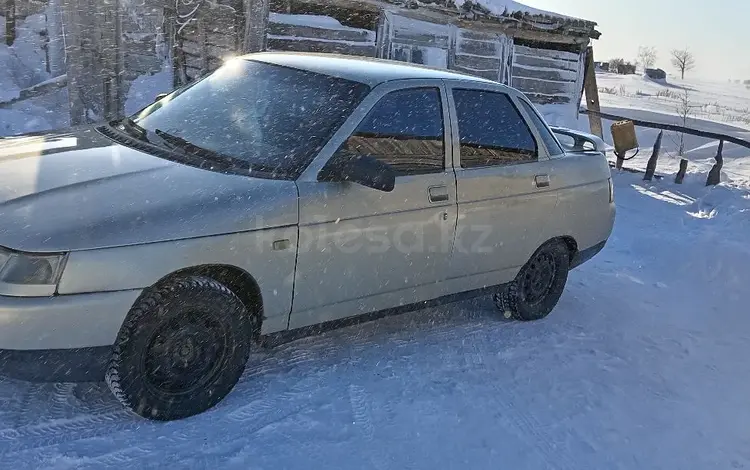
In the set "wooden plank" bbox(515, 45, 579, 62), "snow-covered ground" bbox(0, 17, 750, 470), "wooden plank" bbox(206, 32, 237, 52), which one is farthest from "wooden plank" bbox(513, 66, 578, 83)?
"snow-covered ground" bbox(0, 17, 750, 470)

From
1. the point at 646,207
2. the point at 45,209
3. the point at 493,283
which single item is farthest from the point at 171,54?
the point at 45,209

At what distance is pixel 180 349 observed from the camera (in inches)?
136

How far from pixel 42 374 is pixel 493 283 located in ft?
9.67

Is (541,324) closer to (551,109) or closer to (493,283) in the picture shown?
(493,283)

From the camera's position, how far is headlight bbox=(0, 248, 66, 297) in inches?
115

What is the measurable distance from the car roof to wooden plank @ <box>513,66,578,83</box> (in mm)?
11623

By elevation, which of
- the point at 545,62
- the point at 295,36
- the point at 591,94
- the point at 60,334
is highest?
the point at 295,36

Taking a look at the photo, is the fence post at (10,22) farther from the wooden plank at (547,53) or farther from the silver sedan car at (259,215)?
the wooden plank at (547,53)

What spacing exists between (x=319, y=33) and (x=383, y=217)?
8.92m

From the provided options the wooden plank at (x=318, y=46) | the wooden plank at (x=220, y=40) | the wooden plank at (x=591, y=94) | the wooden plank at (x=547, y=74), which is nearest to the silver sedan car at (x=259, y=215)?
the wooden plank at (x=220, y=40)

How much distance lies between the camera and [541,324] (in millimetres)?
5492

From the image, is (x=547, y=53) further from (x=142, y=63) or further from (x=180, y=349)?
(x=180, y=349)

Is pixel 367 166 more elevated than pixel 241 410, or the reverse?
pixel 367 166

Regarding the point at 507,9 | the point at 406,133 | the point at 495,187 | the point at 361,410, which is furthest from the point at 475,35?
the point at 361,410
